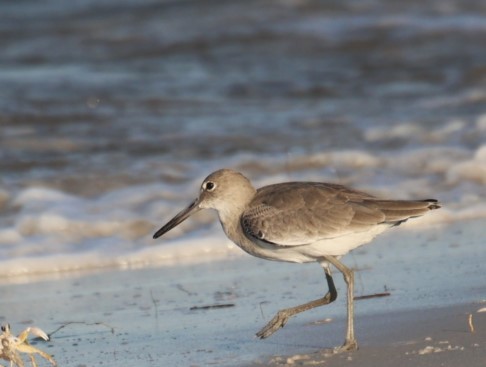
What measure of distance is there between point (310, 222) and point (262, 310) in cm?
80

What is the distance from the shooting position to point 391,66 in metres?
14.5

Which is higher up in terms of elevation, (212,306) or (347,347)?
(347,347)

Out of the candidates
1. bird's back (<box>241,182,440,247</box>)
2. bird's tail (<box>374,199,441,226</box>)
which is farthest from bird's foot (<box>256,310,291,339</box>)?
bird's tail (<box>374,199,441,226</box>)

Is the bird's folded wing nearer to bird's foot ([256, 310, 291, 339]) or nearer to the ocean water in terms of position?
bird's foot ([256, 310, 291, 339])

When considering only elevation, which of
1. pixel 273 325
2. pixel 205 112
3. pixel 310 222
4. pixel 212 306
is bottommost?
pixel 205 112

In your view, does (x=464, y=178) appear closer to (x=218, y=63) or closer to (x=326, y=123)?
(x=326, y=123)

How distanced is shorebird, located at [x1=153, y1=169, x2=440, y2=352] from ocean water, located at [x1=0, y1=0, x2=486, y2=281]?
190 centimetres

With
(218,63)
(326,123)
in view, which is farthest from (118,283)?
(218,63)

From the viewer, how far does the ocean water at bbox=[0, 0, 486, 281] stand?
27.1 ft

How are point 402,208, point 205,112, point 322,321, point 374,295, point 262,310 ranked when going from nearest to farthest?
point 402,208
point 322,321
point 262,310
point 374,295
point 205,112

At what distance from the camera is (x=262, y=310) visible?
242 inches

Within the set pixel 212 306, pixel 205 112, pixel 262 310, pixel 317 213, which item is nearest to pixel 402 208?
pixel 317 213

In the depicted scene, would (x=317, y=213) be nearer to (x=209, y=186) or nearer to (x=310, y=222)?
(x=310, y=222)

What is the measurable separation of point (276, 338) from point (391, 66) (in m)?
9.35
